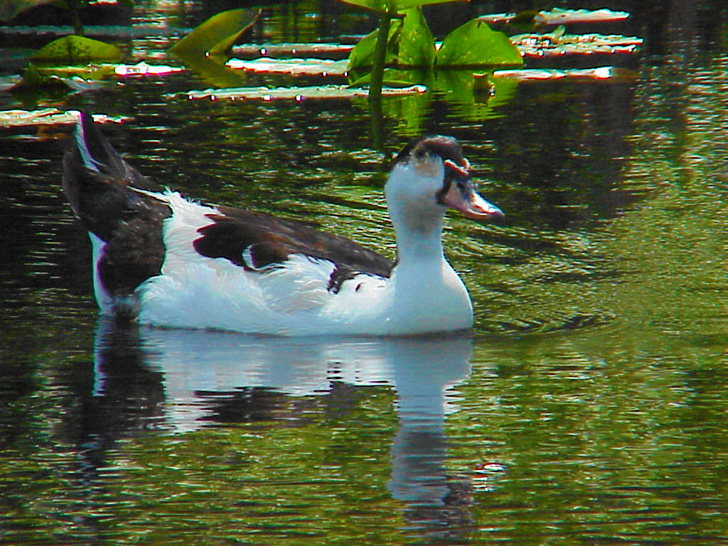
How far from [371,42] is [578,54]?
254 cm

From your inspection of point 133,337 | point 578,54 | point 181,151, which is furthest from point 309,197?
point 578,54

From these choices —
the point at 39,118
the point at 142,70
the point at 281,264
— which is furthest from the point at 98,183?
the point at 142,70

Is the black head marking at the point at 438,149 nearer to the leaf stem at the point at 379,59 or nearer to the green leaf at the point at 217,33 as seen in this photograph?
the leaf stem at the point at 379,59

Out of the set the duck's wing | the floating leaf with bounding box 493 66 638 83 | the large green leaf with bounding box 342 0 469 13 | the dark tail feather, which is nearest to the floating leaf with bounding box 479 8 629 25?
the floating leaf with bounding box 493 66 638 83

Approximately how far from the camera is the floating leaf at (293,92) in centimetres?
1046

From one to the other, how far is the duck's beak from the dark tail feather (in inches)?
70.5

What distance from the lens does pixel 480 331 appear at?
6.05m

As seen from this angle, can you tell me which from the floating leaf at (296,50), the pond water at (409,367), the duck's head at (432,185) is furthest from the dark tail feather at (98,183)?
the floating leaf at (296,50)

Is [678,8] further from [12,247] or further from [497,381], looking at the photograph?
[497,381]

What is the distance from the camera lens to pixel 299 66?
11.3m

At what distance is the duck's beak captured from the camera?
593cm

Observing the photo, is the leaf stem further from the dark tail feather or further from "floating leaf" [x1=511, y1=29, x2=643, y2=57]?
the dark tail feather

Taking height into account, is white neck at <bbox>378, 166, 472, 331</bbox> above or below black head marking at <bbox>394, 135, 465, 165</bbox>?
below

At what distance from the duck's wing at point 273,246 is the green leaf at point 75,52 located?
18.1 ft
